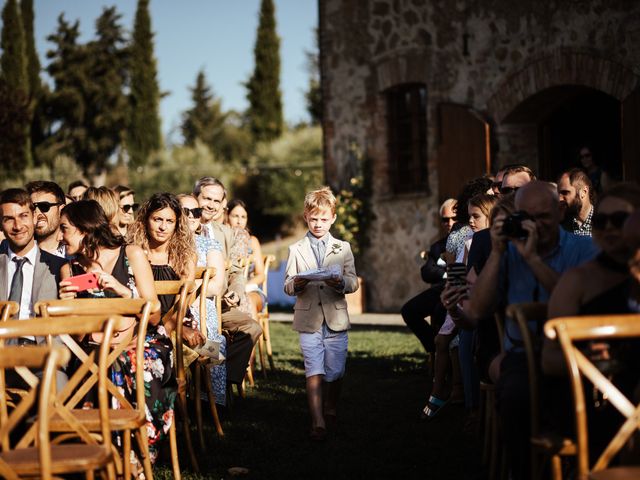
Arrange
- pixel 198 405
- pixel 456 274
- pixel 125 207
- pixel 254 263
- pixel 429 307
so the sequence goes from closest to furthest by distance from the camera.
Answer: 1. pixel 456 274
2. pixel 198 405
3. pixel 429 307
4. pixel 125 207
5. pixel 254 263

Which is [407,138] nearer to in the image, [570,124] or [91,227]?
[570,124]

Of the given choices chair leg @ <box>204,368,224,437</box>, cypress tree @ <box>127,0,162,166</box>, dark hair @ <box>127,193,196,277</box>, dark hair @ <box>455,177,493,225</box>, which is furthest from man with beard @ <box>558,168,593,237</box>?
cypress tree @ <box>127,0,162,166</box>

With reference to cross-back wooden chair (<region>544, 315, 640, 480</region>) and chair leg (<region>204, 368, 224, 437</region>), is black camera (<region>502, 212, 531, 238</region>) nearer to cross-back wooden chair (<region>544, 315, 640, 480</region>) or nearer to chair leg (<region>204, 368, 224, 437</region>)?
cross-back wooden chair (<region>544, 315, 640, 480</region>)

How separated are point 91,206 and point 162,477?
1634 mm

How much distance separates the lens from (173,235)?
603 cm

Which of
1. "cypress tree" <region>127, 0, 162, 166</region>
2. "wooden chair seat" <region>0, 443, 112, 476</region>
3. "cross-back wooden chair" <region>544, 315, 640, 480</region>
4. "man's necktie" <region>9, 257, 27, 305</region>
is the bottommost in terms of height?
"wooden chair seat" <region>0, 443, 112, 476</region>

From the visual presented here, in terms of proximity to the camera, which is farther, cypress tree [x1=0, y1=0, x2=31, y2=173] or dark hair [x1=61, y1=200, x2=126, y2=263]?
cypress tree [x1=0, y1=0, x2=31, y2=173]

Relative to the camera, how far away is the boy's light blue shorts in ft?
20.2

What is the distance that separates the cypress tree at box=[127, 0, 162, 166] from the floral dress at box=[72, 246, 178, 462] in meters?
35.4

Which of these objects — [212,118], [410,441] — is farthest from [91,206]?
[212,118]

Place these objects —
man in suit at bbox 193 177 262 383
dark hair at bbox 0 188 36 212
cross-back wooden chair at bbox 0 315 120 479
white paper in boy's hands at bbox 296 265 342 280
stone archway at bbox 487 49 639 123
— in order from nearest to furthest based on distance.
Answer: cross-back wooden chair at bbox 0 315 120 479
dark hair at bbox 0 188 36 212
white paper in boy's hands at bbox 296 265 342 280
man in suit at bbox 193 177 262 383
stone archway at bbox 487 49 639 123

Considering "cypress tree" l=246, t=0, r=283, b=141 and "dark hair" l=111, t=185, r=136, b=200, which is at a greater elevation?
"cypress tree" l=246, t=0, r=283, b=141

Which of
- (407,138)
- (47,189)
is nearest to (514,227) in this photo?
(47,189)

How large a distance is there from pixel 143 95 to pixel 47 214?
3480 cm
